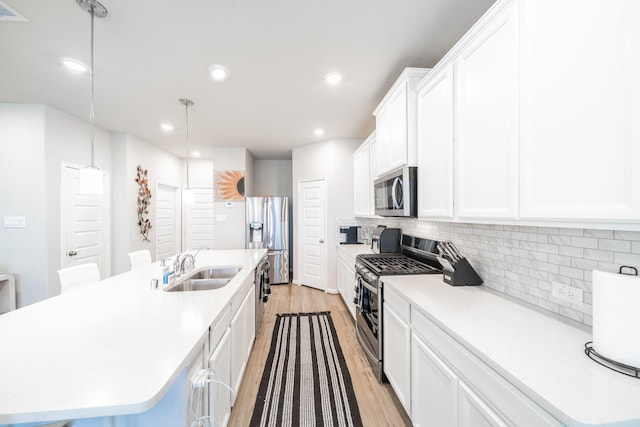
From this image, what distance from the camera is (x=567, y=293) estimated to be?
1177 mm

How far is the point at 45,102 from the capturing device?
2969 millimetres

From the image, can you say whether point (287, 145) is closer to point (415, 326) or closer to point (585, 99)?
point (415, 326)

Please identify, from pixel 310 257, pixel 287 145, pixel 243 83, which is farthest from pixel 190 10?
pixel 310 257

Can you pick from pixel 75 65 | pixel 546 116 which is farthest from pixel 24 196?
pixel 546 116

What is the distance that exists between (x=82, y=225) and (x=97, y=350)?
3671 millimetres

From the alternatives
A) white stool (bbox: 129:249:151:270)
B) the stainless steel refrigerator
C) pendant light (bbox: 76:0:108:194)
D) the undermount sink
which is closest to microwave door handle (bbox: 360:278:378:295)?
the undermount sink

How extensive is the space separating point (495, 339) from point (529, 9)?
135cm

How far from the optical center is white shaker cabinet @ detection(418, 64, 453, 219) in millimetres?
1590

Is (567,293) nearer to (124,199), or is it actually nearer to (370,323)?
(370,323)

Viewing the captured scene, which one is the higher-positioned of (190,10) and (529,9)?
(190,10)

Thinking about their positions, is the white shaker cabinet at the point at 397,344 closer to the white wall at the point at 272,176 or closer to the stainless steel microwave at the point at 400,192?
the stainless steel microwave at the point at 400,192

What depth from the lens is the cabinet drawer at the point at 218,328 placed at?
1.27 meters

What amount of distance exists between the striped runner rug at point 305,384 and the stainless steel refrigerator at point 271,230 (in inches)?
81.1

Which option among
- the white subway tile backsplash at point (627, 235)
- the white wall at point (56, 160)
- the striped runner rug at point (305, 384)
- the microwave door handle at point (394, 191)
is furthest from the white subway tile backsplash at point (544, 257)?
the white wall at point (56, 160)
